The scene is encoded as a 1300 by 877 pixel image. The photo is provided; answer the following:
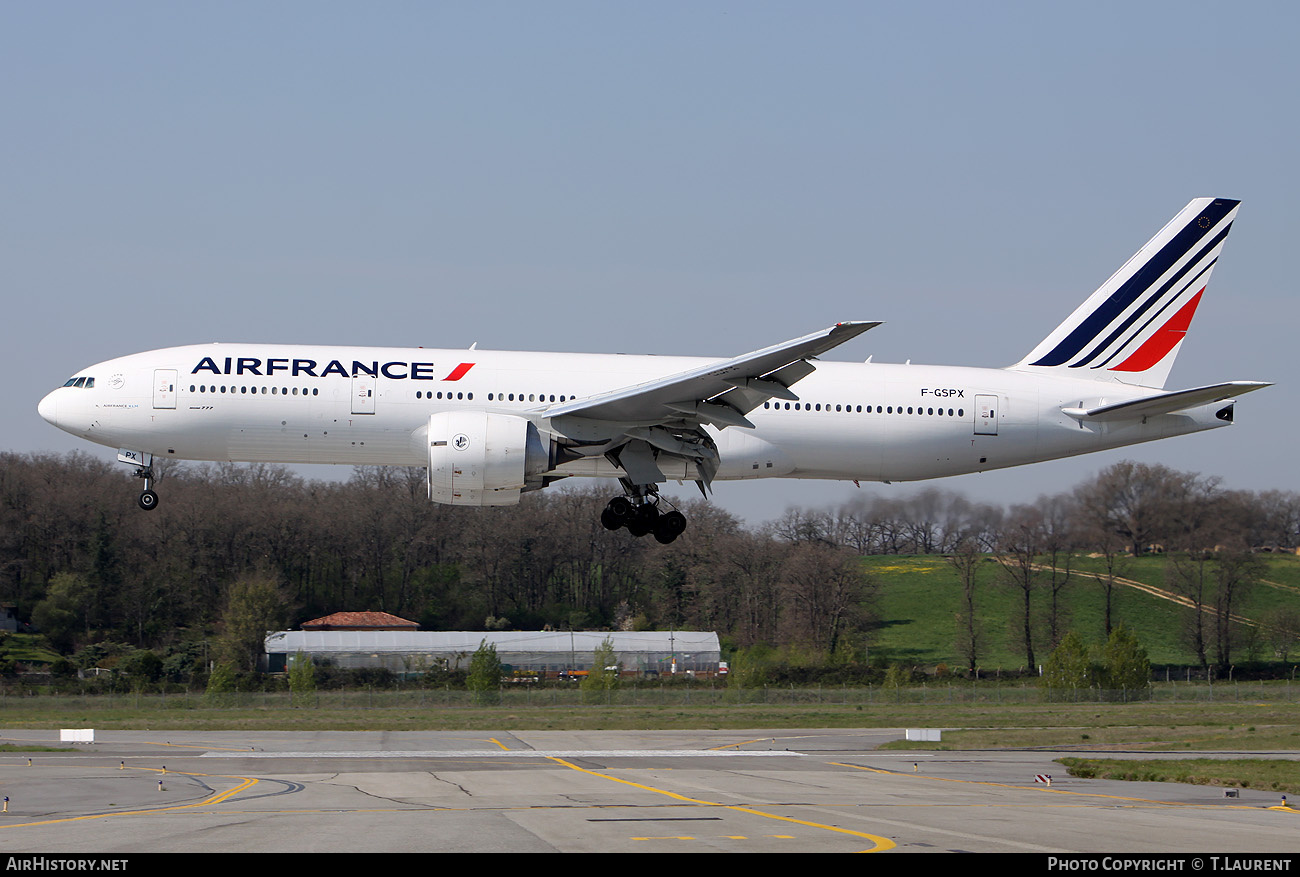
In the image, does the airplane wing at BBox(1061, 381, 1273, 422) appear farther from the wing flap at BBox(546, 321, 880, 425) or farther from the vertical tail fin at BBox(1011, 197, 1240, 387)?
the wing flap at BBox(546, 321, 880, 425)

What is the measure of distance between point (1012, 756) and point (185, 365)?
70.1 ft

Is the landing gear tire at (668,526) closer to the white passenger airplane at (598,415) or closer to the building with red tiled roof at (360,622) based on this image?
the white passenger airplane at (598,415)

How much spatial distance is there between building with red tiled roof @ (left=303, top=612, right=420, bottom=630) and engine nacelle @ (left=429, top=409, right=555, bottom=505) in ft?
149

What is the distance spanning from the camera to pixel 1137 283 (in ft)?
112

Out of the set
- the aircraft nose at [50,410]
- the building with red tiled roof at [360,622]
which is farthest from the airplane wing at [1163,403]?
the building with red tiled roof at [360,622]

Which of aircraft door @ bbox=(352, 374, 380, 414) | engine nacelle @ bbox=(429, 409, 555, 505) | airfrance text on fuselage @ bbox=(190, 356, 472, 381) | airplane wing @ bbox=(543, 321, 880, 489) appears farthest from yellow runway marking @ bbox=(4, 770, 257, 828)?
airplane wing @ bbox=(543, 321, 880, 489)

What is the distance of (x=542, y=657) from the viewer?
224 ft

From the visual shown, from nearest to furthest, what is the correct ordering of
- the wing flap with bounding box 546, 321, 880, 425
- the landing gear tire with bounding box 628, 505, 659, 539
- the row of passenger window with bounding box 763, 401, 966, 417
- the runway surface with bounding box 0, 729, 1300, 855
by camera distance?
1. the runway surface with bounding box 0, 729, 1300, 855
2. the wing flap with bounding box 546, 321, 880, 425
3. the row of passenger window with bounding box 763, 401, 966, 417
4. the landing gear tire with bounding box 628, 505, 659, 539

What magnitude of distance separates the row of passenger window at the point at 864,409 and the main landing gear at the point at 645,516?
3534mm

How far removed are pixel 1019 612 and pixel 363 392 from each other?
51.4 meters

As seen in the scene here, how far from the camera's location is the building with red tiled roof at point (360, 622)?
7112 centimetres

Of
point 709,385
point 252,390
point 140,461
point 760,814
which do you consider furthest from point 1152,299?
point 140,461

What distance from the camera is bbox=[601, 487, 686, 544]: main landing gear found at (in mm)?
30516

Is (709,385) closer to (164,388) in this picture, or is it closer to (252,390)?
(252,390)
